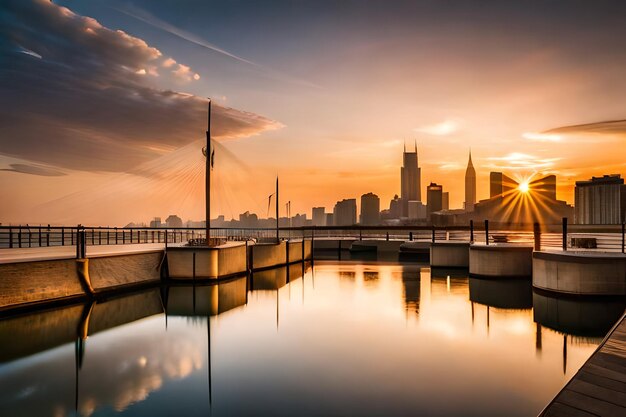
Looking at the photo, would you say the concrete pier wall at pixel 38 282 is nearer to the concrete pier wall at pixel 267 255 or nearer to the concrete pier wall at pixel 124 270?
the concrete pier wall at pixel 124 270

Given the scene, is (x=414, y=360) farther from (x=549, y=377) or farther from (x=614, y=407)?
(x=614, y=407)

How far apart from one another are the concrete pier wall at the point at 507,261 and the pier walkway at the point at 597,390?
20.0 meters

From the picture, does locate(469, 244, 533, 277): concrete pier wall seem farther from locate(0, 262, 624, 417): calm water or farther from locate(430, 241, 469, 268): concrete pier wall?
locate(430, 241, 469, 268): concrete pier wall

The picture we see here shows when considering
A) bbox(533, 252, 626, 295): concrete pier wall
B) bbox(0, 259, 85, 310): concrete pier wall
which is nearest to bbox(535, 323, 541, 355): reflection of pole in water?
bbox(533, 252, 626, 295): concrete pier wall

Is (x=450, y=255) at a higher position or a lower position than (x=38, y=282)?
lower

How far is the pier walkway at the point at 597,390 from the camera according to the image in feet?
21.0

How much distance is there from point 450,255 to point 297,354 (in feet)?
88.2

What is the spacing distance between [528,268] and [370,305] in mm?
12627

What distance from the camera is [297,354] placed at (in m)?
14.1

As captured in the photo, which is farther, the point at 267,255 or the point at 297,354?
the point at 267,255

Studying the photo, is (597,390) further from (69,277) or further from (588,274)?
(69,277)

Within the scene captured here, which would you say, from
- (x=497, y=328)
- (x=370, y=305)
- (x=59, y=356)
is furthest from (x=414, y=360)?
(x=59, y=356)

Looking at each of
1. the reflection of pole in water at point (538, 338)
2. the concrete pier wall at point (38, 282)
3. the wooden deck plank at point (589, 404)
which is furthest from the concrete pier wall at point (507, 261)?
the concrete pier wall at point (38, 282)

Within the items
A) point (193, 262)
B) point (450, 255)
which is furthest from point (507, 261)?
point (193, 262)
